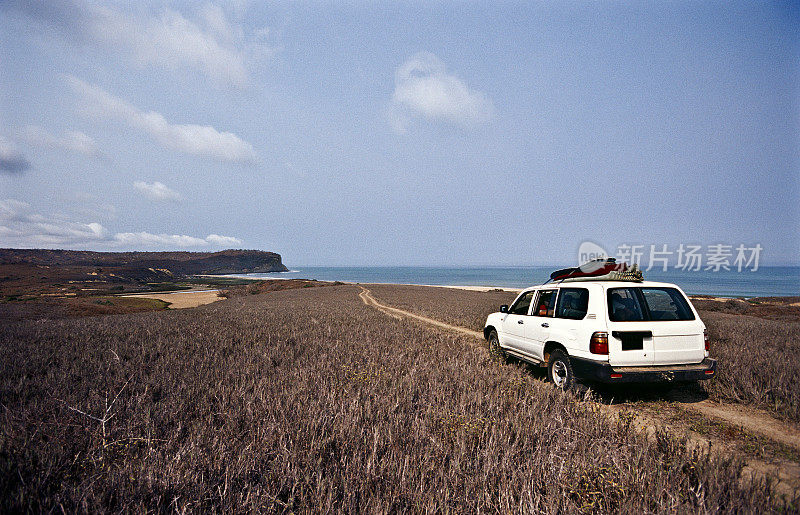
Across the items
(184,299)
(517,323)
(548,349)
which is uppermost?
(517,323)

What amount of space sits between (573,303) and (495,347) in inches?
120

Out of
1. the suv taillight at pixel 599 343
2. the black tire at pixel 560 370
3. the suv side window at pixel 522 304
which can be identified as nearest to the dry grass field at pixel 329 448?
the black tire at pixel 560 370

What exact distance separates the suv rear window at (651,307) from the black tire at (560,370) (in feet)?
3.71

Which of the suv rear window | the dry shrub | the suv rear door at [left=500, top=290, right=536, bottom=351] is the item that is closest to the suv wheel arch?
the suv rear door at [left=500, top=290, right=536, bottom=351]

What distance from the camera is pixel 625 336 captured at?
5219 millimetres

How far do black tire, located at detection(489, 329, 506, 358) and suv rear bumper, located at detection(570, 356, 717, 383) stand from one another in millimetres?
2898

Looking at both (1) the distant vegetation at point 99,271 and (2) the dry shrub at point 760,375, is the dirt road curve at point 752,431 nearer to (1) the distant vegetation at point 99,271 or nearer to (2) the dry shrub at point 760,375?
(2) the dry shrub at point 760,375

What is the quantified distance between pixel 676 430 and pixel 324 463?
4778 mm

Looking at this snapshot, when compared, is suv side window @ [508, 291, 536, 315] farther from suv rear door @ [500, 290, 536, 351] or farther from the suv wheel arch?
the suv wheel arch

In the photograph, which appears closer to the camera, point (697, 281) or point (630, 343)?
point (630, 343)

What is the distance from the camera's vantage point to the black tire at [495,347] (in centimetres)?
819

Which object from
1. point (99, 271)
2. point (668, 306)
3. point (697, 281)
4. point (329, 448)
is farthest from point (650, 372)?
point (697, 281)

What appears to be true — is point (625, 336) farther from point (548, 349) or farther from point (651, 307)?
point (548, 349)

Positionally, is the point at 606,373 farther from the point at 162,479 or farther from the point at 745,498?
the point at 162,479
